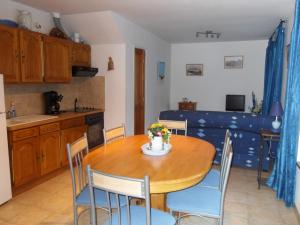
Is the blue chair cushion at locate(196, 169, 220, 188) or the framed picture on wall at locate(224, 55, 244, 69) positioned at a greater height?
the framed picture on wall at locate(224, 55, 244, 69)

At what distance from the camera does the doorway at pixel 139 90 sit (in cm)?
503

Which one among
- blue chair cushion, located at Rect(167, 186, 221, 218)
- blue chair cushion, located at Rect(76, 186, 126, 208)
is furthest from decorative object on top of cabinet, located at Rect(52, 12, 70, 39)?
blue chair cushion, located at Rect(167, 186, 221, 218)

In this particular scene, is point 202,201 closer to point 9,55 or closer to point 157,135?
point 157,135

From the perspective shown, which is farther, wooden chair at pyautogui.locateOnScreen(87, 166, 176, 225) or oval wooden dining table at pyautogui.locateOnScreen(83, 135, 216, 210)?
oval wooden dining table at pyautogui.locateOnScreen(83, 135, 216, 210)

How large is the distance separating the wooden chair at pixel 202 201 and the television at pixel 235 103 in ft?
14.8

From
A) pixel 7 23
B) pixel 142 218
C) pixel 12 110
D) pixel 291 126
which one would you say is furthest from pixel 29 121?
pixel 291 126

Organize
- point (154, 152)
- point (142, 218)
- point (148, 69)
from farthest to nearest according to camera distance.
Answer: point (148, 69) → point (154, 152) → point (142, 218)

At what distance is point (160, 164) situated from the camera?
1.91m

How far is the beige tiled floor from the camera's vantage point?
2443 millimetres

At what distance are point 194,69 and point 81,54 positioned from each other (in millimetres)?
3412

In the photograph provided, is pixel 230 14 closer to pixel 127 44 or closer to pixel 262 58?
pixel 127 44

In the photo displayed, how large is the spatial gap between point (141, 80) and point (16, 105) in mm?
2429

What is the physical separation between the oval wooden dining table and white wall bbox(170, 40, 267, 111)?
431 cm

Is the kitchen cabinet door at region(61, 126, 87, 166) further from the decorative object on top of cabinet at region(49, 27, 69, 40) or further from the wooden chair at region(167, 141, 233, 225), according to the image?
the wooden chair at region(167, 141, 233, 225)
